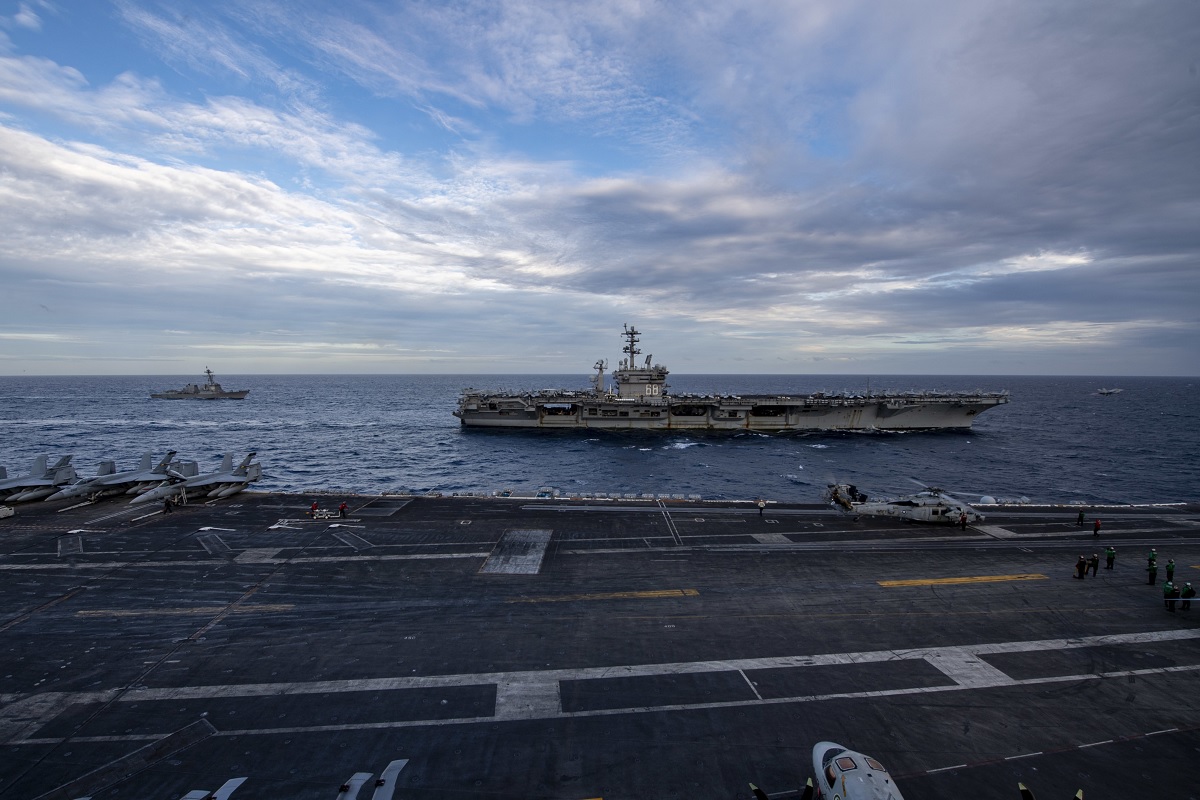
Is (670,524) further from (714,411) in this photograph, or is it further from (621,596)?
(714,411)

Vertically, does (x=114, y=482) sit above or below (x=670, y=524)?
above

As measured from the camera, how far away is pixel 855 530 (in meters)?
27.9

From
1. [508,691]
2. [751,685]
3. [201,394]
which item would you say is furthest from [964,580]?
[201,394]

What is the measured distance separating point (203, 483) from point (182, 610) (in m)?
17.2

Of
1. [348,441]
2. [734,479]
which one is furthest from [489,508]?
[348,441]

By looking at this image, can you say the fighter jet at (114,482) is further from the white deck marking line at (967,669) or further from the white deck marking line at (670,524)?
the white deck marking line at (967,669)

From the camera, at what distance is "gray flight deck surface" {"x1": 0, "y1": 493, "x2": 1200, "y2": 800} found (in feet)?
36.6

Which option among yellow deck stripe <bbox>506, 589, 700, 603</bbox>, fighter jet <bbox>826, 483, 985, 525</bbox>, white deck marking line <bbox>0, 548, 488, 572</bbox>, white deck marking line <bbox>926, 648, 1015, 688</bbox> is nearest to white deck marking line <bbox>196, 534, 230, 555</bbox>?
white deck marking line <bbox>0, 548, 488, 572</bbox>

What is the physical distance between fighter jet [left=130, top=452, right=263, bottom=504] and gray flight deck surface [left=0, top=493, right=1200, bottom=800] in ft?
16.5

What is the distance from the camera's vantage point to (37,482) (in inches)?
1245

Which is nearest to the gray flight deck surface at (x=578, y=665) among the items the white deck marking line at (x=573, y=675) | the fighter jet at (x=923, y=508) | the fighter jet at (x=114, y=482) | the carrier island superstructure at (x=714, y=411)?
the white deck marking line at (x=573, y=675)

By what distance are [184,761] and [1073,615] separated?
24.7 meters

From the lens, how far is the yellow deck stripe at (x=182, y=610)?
1773 cm

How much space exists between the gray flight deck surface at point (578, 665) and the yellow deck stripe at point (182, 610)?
0.09 meters
